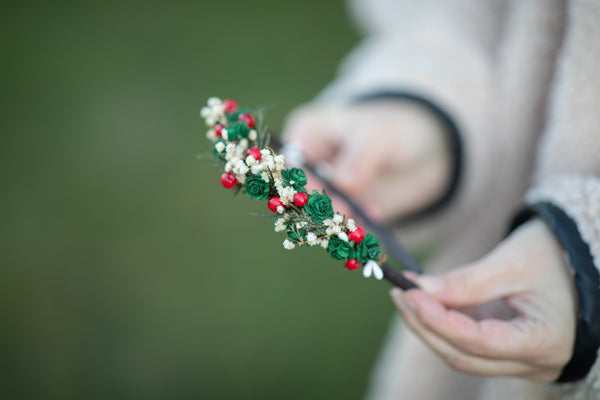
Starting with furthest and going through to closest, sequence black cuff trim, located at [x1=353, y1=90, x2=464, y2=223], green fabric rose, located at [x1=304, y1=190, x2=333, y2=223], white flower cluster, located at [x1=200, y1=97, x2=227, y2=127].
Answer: black cuff trim, located at [x1=353, y1=90, x2=464, y2=223] → white flower cluster, located at [x1=200, y1=97, x2=227, y2=127] → green fabric rose, located at [x1=304, y1=190, x2=333, y2=223]

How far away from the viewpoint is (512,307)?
0.62 m

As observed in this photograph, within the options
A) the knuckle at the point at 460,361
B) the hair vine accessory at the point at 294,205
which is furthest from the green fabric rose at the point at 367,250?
the knuckle at the point at 460,361

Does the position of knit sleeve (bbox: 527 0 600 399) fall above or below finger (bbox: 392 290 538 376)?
above

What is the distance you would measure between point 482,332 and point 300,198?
0.31 metres

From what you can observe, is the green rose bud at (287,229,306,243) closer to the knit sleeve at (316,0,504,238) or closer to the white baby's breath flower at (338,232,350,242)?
the white baby's breath flower at (338,232,350,242)

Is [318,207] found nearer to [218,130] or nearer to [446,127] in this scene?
[218,130]

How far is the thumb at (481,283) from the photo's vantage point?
58cm

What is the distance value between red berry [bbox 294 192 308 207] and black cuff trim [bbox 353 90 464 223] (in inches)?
25.0

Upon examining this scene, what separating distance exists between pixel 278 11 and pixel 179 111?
1306 mm

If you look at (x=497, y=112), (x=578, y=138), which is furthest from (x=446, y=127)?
(x=578, y=138)

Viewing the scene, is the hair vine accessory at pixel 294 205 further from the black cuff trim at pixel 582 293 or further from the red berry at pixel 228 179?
the black cuff trim at pixel 582 293

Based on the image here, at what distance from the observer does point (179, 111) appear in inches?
114

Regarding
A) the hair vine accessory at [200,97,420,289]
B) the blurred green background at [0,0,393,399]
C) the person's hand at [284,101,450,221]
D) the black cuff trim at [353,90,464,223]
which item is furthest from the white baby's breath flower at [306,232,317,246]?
the blurred green background at [0,0,393,399]

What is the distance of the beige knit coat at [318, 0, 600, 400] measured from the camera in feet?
2.13
